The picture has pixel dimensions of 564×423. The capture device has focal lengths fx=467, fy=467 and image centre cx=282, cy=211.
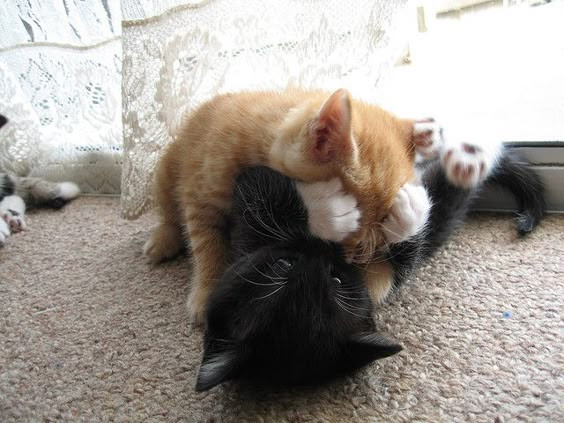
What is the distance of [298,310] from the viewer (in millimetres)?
576

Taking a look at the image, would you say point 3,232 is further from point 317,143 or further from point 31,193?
point 317,143

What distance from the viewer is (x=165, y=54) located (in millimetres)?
905

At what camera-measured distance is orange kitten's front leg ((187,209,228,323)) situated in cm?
79

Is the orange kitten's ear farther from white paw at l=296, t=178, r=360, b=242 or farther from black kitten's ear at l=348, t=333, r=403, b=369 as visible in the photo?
black kitten's ear at l=348, t=333, r=403, b=369

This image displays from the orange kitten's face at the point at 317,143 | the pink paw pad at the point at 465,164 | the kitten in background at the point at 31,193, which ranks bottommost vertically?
the kitten in background at the point at 31,193

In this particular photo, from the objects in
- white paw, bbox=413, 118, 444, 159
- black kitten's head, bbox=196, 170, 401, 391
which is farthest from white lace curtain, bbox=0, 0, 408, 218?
black kitten's head, bbox=196, 170, 401, 391

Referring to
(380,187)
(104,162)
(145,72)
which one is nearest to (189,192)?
(145,72)

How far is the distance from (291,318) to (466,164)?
497 mm

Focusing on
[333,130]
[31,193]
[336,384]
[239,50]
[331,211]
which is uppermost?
[239,50]

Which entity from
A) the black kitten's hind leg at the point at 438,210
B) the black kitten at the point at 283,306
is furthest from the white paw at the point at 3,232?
the black kitten's hind leg at the point at 438,210

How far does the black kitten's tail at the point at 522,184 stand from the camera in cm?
92

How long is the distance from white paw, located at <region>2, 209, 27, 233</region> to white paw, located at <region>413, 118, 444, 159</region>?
1015 mm

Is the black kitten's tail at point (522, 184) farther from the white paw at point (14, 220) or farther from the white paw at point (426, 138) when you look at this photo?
the white paw at point (14, 220)

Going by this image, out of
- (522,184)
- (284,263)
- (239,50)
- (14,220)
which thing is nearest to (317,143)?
(284,263)
